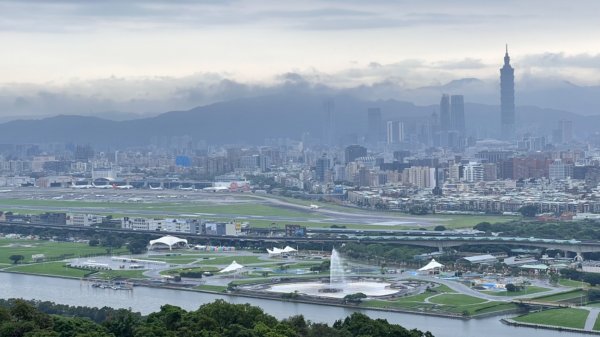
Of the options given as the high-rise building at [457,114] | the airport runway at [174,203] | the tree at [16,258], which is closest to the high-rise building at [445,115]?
the high-rise building at [457,114]

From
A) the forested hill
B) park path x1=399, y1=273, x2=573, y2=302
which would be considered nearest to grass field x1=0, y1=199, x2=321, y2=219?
park path x1=399, y1=273, x2=573, y2=302

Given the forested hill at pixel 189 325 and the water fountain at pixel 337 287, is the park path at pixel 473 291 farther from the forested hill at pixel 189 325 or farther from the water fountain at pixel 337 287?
the forested hill at pixel 189 325

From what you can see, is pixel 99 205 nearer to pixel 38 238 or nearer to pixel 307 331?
pixel 38 238

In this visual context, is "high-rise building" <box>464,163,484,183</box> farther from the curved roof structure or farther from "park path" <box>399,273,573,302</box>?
"park path" <box>399,273,573,302</box>

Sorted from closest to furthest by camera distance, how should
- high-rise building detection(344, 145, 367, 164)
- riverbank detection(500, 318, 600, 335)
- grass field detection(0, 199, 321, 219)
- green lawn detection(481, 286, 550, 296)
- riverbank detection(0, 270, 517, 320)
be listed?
1. riverbank detection(500, 318, 600, 335)
2. riverbank detection(0, 270, 517, 320)
3. green lawn detection(481, 286, 550, 296)
4. grass field detection(0, 199, 321, 219)
5. high-rise building detection(344, 145, 367, 164)

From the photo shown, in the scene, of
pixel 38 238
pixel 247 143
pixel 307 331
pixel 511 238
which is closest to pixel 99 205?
pixel 38 238
